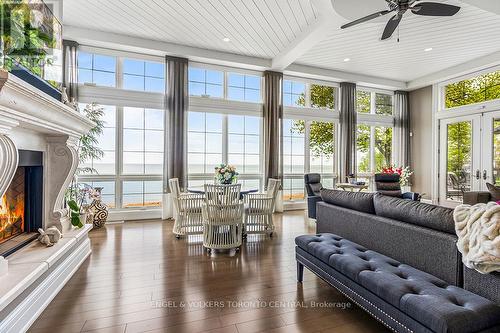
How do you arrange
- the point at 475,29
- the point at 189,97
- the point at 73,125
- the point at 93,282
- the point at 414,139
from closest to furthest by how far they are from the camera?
the point at 93,282, the point at 73,125, the point at 475,29, the point at 189,97, the point at 414,139

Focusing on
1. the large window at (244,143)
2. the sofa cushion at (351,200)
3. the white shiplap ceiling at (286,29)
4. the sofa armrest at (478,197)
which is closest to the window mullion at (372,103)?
the white shiplap ceiling at (286,29)

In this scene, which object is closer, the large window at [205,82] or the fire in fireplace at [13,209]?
the fire in fireplace at [13,209]

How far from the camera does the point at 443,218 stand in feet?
6.29

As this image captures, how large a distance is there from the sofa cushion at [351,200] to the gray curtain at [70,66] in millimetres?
4981

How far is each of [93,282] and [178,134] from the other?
355cm

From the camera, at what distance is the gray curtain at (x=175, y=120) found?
5703 mm

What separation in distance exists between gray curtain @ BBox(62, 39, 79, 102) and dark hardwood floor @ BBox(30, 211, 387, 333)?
10.6 feet

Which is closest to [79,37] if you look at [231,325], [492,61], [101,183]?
[101,183]

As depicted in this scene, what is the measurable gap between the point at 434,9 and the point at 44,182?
5041 millimetres

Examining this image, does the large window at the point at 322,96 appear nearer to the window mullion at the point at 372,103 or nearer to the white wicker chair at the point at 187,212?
the window mullion at the point at 372,103

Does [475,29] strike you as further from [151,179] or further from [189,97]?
[151,179]

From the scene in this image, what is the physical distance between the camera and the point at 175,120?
5734mm

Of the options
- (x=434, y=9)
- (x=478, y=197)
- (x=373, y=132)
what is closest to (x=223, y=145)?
(x=434, y=9)

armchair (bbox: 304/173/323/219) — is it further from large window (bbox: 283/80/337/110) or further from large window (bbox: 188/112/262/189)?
large window (bbox: 283/80/337/110)
